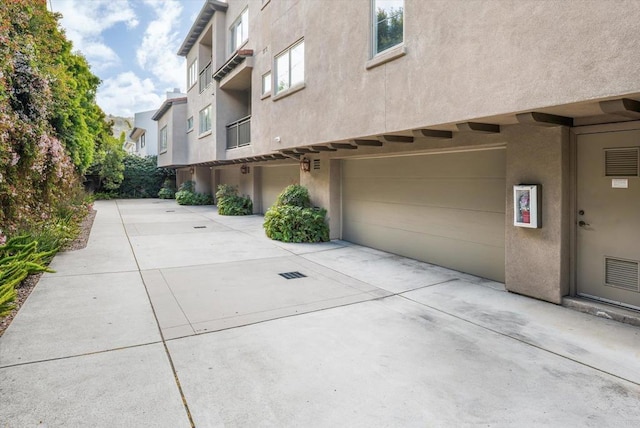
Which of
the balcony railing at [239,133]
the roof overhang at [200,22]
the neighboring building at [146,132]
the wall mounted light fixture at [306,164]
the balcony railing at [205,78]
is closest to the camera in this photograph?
the wall mounted light fixture at [306,164]

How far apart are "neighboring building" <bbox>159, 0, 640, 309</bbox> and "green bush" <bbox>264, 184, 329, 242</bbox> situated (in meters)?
0.39

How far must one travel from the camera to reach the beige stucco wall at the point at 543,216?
550 cm

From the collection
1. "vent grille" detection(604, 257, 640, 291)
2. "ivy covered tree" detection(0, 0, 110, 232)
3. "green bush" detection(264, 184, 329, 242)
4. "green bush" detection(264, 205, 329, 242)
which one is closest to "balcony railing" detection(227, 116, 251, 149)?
"green bush" detection(264, 184, 329, 242)

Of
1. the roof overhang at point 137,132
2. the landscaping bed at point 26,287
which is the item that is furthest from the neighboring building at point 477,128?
the roof overhang at point 137,132

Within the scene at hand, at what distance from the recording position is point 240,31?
16.5 meters

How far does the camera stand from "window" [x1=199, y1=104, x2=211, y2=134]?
64.2 ft

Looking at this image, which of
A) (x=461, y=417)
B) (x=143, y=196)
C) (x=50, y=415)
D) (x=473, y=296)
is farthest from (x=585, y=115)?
(x=143, y=196)

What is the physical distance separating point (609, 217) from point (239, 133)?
13.4 m

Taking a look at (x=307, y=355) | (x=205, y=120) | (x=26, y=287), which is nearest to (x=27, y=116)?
(x=26, y=287)

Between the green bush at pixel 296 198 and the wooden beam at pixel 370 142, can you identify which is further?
the green bush at pixel 296 198

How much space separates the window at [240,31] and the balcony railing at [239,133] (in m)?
3.25

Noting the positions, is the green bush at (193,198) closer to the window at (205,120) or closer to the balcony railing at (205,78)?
the window at (205,120)

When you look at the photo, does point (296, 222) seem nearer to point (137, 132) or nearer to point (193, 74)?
point (193, 74)

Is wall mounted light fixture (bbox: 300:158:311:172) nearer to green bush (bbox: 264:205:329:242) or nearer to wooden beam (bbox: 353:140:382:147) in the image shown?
green bush (bbox: 264:205:329:242)
